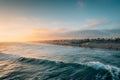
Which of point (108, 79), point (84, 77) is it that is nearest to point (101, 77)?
point (108, 79)

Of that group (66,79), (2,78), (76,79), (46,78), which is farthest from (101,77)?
(2,78)

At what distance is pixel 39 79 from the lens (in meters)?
11.8

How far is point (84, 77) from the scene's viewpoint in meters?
12.2

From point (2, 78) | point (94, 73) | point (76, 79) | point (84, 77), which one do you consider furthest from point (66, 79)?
point (2, 78)

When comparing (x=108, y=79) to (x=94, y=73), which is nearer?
(x=108, y=79)

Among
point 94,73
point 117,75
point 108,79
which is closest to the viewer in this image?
point 108,79

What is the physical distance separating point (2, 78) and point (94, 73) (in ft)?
34.1

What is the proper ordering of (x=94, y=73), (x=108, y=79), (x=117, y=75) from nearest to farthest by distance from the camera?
(x=108, y=79), (x=117, y=75), (x=94, y=73)

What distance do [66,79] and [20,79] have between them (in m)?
4.88

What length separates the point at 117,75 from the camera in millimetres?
11930

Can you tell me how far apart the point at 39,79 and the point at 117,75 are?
27.3 feet

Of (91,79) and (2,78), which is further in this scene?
(2,78)

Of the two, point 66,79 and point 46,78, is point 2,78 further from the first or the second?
point 66,79

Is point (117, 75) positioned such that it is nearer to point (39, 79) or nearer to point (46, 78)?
point (46, 78)
